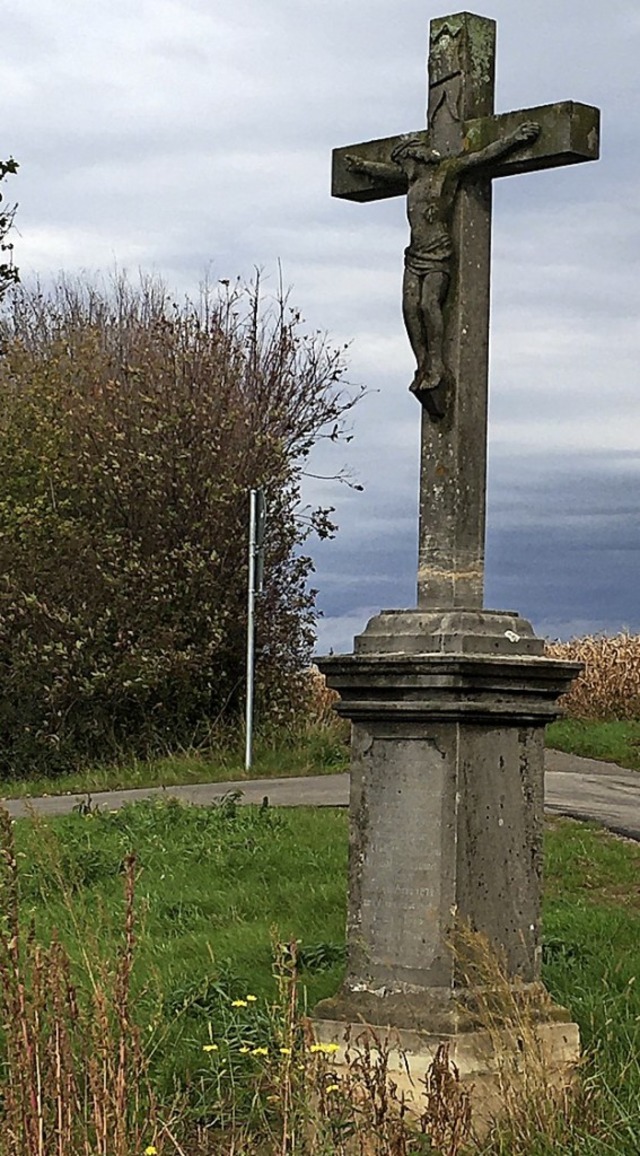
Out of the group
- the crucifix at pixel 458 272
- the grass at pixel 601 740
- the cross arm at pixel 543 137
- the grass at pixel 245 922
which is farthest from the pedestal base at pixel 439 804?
the grass at pixel 601 740

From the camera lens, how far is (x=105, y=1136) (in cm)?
446

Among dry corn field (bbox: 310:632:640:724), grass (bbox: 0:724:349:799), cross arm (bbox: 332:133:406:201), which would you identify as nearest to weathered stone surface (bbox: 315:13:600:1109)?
cross arm (bbox: 332:133:406:201)

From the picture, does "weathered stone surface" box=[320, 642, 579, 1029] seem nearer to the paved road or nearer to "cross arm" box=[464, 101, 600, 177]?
"cross arm" box=[464, 101, 600, 177]

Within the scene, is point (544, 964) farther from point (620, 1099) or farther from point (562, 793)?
point (562, 793)

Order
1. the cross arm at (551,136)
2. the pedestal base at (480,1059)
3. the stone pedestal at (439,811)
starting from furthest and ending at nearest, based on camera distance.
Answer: the cross arm at (551,136) → the stone pedestal at (439,811) → the pedestal base at (480,1059)

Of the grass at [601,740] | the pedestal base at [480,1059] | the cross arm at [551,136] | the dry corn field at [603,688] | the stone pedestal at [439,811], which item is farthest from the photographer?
the dry corn field at [603,688]

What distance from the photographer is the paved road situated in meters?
13.4

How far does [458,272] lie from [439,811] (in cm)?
197

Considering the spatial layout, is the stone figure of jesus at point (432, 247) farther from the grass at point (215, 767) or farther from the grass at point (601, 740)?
the grass at point (601, 740)

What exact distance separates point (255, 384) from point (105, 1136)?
17.1m

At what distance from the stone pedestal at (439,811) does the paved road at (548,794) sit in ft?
20.6

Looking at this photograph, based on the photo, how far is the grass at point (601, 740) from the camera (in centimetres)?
1845

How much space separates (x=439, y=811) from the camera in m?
6.00

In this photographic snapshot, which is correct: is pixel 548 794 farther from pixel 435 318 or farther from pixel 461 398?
pixel 435 318
